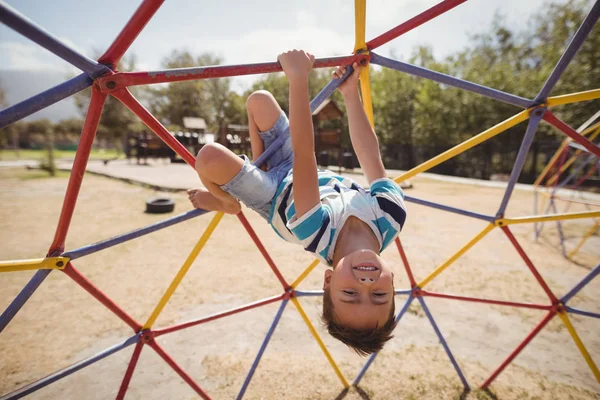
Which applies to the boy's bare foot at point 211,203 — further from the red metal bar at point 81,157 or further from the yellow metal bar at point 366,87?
the yellow metal bar at point 366,87

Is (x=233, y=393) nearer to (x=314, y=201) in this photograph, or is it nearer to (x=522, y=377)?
(x=314, y=201)

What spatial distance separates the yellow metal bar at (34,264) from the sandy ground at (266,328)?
122 centimetres

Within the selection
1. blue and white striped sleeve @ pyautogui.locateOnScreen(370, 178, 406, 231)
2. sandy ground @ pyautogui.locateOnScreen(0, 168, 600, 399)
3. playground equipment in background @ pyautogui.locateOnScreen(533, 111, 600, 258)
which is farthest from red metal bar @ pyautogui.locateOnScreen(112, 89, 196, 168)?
playground equipment in background @ pyautogui.locateOnScreen(533, 111, 600, 258)

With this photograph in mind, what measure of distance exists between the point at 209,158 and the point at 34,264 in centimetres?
88

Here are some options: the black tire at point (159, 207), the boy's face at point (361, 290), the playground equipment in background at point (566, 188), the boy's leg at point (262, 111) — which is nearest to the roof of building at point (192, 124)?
the black tire at point (159, 207)

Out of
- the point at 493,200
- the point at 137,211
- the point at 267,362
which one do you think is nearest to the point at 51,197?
the point at 137,211

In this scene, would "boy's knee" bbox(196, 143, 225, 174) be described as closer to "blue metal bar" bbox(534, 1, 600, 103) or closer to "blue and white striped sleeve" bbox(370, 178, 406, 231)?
"blue and white striped sleeve" bbox(370, 178, 406, 231)

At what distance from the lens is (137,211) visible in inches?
257

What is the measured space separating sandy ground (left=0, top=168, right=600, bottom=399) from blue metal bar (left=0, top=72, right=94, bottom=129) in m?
1.93

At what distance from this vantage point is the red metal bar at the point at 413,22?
1480 millimetres

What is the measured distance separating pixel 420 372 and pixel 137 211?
20.2 ft

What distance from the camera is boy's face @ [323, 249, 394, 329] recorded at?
1337 mm

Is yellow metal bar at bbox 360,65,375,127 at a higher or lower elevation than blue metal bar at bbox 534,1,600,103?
lower

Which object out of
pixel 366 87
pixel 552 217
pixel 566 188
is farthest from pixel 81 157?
pixel 566 188
